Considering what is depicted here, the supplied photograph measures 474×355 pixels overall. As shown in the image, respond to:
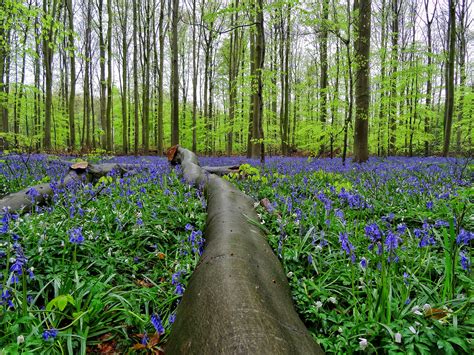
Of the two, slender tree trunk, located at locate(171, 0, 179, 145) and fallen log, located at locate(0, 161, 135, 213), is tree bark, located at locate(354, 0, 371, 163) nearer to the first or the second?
slender tree trunk, located at locate(171, 0, 179, 145)

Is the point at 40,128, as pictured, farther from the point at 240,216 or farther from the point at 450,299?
the point at 450,299

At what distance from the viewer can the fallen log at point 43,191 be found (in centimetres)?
339

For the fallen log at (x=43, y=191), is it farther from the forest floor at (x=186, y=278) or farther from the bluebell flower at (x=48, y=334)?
the bluebell flower at (x=48, y=334)

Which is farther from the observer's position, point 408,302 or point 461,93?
point 461,93

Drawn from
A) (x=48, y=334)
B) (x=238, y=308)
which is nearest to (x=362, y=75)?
(x=238, y=308)

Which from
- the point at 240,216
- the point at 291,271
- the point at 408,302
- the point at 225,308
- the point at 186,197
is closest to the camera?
the point at 225,308

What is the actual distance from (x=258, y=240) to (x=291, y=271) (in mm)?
355

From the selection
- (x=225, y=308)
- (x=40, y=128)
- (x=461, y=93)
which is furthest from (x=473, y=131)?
(x=40, y=128)

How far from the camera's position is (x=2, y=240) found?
2.45 meters

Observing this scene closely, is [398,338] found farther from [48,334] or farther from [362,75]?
[362,75]

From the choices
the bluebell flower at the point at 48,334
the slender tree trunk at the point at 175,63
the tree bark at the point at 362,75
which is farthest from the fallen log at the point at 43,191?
the tree bark at the point at 362,75

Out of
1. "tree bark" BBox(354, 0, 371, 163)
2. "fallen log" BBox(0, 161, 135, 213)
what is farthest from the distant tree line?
"fallen log" BBox(0, 161, 135, 213)

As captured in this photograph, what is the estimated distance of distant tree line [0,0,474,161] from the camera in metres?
8.92

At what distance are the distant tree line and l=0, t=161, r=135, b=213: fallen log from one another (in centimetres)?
426
